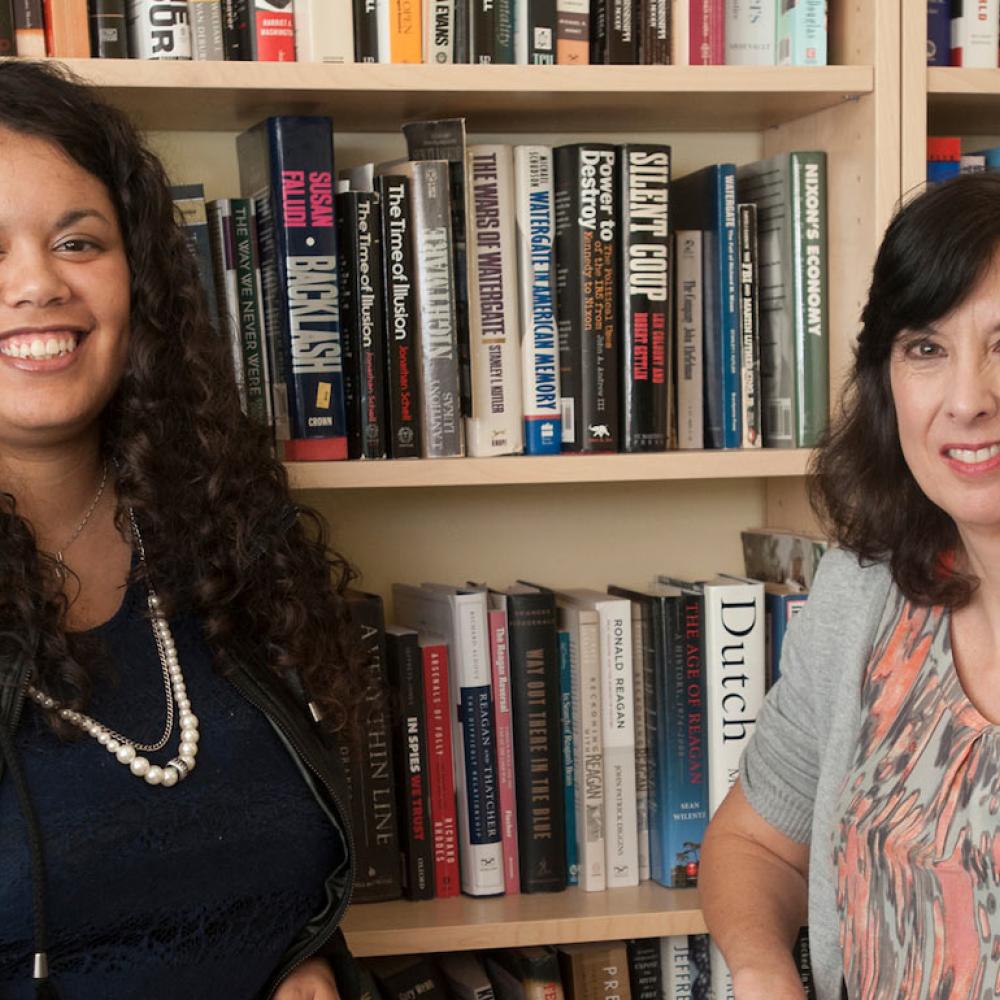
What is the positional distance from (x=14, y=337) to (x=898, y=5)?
3.14 ft

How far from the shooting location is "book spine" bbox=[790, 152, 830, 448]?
5.14 ft

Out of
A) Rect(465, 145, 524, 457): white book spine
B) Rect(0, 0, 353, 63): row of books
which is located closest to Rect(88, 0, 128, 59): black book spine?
Answer: Rect(0, 0, 353, 63): row of books

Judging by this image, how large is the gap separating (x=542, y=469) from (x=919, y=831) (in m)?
0.53

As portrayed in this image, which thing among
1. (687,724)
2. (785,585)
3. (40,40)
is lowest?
(687,724)

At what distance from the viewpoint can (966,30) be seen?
5.16 feet

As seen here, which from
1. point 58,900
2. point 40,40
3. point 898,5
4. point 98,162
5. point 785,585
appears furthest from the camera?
point 785,585

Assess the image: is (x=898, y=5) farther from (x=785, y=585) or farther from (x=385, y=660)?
(x=385, y=660)

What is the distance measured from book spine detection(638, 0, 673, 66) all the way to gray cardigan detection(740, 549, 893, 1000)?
0.55m

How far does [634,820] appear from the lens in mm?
1586

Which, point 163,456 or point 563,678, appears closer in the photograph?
point 163,456

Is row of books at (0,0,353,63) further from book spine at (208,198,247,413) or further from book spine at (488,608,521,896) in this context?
book spine at (488,608,521,896)

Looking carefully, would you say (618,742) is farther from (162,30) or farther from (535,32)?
(162,30)

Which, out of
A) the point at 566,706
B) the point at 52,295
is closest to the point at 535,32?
the point at 52,295

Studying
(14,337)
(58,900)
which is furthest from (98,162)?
(58,900)
